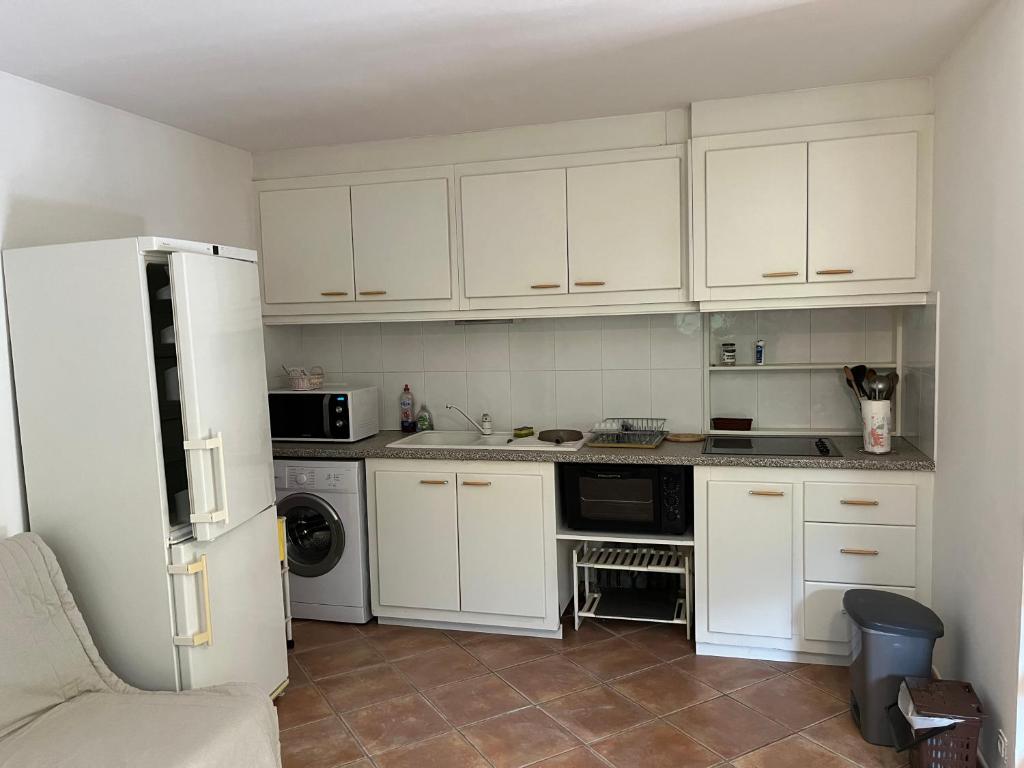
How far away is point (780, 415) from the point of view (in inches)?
139

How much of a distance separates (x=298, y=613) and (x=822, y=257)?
286 centimetres

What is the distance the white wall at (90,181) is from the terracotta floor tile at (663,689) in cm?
224

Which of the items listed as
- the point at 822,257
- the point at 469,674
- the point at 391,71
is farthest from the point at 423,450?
the point at 822,257

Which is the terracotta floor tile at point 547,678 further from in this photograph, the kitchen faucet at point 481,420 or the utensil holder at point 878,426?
the utensil holder at point 878,426

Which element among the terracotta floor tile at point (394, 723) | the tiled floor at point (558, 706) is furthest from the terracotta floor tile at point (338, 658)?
the terracotta floor tile at point (394, 723)

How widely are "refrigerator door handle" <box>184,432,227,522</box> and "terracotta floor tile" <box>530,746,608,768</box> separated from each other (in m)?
1.29

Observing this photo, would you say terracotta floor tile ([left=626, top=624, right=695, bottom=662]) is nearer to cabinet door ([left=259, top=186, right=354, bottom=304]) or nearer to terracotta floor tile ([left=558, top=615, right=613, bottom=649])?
terracotta floor tile ([left=558, top=615, right=613, bottom=649])

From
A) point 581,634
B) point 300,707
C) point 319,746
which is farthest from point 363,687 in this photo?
point 581,634

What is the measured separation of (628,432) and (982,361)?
1535mm

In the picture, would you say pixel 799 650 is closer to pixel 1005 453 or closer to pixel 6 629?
pixel 1005 453

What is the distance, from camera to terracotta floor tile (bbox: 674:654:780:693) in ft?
9.67

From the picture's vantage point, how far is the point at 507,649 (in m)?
3.32

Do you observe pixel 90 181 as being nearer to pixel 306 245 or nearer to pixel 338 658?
pixel 306 245

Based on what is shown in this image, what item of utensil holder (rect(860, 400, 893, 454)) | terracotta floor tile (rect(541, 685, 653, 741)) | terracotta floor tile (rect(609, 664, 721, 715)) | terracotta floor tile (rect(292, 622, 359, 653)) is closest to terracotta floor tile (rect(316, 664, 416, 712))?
terracotta floor tile (rect(292, 622, 359, 653))
